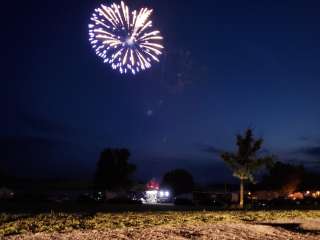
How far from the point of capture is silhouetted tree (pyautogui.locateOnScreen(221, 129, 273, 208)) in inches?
1663

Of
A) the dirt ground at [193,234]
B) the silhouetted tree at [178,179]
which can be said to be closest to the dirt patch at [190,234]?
the dirt ground at [193,234]

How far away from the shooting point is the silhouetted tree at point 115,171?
8562 cm

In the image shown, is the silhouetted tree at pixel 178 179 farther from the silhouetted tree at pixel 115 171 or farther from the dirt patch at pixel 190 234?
the dirt patch at pixel 190 234

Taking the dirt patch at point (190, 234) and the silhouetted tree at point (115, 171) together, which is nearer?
the dirt patch at point (190, 234)

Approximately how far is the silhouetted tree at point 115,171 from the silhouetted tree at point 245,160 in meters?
44.8

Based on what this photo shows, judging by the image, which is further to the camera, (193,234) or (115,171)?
(115,171)

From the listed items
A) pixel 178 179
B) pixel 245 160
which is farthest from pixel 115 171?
pixel 178 179

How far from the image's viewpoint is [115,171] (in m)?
85.8

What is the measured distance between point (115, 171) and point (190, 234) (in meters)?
69.4

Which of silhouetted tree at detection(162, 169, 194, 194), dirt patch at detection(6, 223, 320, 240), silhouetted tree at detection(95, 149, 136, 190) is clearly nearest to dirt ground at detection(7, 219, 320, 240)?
dirt patch at detection(6, 223, 320, 240)

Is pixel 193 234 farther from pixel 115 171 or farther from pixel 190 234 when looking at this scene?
pixel 115 171

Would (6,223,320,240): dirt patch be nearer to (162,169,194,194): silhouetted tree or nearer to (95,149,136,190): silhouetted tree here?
(95,149,136,190): silhouetted tree

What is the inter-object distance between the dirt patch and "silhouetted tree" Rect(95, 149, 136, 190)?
216 ft

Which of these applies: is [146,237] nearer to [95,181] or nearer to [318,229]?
[318,229]
